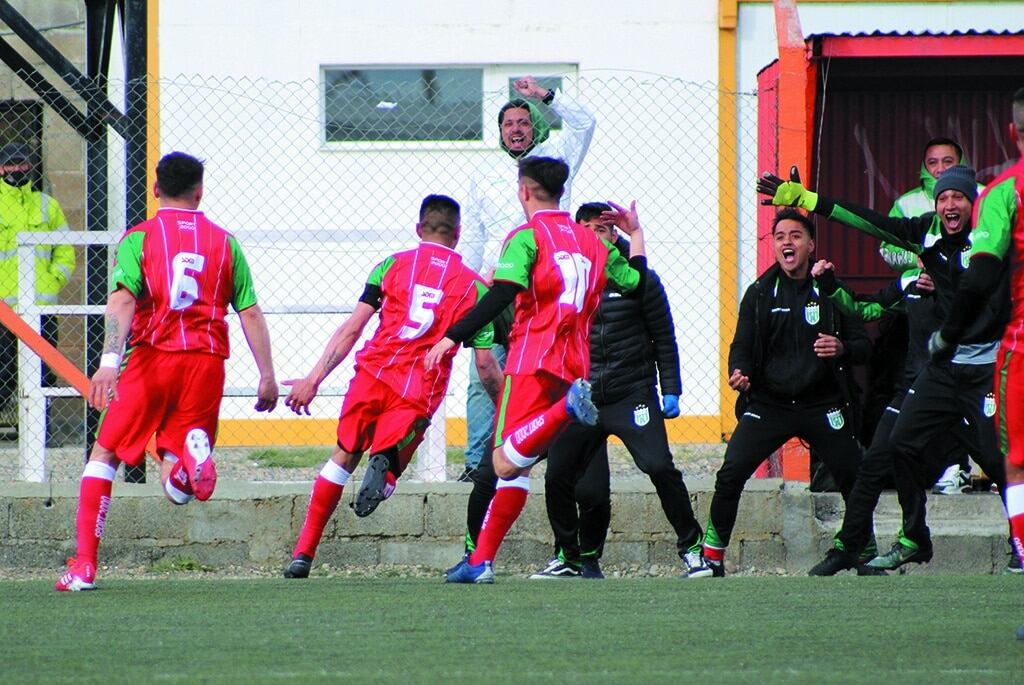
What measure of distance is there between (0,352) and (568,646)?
6331 millimetres

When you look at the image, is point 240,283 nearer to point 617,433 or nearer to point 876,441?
point 617,433

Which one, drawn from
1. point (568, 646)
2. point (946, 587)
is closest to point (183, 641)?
point (568, 646)

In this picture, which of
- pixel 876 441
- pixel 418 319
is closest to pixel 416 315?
pixel 418 319

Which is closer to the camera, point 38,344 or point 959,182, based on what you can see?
point 959,182

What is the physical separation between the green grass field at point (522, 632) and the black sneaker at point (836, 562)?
2.95 feet

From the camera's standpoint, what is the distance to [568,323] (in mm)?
7723

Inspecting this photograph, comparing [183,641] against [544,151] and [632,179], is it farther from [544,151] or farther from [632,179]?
[632,179]

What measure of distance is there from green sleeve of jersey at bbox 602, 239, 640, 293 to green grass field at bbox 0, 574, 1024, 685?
138cm

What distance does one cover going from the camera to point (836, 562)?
893cm

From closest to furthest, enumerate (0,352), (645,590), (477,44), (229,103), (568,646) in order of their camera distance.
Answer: (568,646) → (645,590) → (0,352) → (229,103) → (477,44)

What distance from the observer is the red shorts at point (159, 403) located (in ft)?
24.7

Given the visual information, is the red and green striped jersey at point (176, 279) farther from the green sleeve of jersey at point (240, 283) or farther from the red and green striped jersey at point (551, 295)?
the red and green striped jersey at point (551, 295)

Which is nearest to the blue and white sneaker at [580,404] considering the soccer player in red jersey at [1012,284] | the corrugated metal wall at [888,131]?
the soccer player in red jersey at [1012,284]

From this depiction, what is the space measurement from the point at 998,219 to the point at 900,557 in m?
3.32
